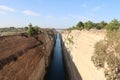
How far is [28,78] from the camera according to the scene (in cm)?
1688

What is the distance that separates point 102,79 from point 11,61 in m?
6.86

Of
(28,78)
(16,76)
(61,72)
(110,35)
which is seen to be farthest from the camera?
(61,72)

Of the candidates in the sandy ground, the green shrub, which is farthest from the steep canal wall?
the green shrub

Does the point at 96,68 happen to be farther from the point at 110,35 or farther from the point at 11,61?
the point at 11,61

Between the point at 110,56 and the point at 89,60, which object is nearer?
the point at 110,56

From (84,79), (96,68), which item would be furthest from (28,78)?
(96,68)

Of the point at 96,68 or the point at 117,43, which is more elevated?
the point at 117,43

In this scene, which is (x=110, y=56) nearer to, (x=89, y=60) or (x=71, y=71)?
(x=89, y=60)

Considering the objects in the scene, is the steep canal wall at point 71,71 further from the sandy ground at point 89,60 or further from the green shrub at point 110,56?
the green shrub at point 110,56

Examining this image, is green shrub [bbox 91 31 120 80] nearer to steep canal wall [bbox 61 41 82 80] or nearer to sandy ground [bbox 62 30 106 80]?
sandy ground [bbox 62 30 106 80]

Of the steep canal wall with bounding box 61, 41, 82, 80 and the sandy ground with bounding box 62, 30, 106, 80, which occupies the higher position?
the sandy ground with bounding box 62, 30, 106, 80

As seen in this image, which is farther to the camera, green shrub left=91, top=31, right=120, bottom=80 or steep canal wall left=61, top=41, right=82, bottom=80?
steep canal wall left=61, top=41, right=82, bottom=80

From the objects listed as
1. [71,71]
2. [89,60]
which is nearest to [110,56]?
[89,60]

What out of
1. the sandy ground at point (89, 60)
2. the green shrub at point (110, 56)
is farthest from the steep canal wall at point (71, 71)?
the green shrub at point (110, 56)
